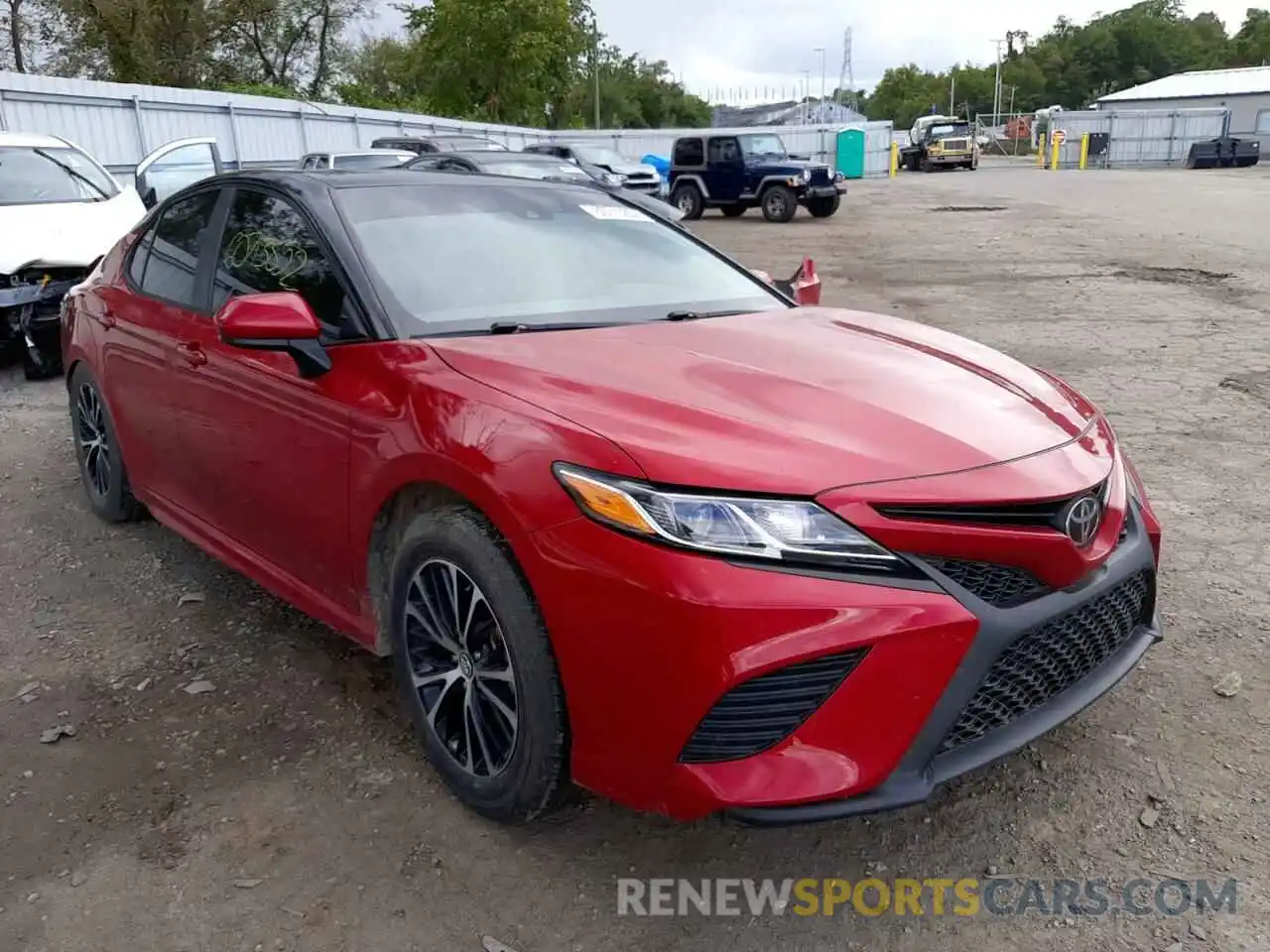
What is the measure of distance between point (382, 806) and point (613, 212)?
2131 mm

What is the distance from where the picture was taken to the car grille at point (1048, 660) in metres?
2.15

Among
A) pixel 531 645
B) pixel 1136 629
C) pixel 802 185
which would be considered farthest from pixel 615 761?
pixel 802 185

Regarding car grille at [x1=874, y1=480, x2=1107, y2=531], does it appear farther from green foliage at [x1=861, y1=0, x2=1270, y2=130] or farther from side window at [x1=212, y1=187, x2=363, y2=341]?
green foliage at [x1=861, y1=0, x2=1270, y2=130]

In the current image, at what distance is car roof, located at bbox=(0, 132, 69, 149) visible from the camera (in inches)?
349

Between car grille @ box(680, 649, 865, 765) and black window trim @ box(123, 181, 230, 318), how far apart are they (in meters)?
2.34

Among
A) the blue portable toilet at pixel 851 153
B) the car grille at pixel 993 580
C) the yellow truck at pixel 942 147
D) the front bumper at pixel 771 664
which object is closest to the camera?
the front bumper at pixel 771 664

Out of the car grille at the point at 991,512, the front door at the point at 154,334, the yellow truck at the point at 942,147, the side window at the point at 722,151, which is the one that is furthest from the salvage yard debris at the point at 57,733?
the yellow truck at the point at 942,147

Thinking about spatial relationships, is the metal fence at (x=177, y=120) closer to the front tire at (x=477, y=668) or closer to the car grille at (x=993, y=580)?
the front tire at (x=477, y=668)

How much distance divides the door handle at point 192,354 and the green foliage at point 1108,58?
97.2 metres

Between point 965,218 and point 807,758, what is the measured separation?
21104mm

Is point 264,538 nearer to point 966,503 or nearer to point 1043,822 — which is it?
point 966,503

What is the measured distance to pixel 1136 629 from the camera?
261 centimetres

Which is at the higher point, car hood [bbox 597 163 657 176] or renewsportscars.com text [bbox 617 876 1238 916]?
car hood [bbox 597 163 657 176]

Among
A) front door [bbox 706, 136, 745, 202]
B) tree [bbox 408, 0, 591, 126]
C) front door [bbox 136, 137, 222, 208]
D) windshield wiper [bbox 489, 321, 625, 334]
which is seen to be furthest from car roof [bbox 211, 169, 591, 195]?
tree [bbox 408, 0, 591, 126]
